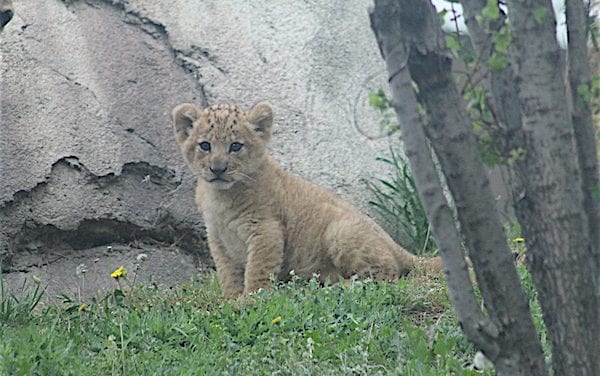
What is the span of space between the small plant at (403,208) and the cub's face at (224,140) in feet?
5.56

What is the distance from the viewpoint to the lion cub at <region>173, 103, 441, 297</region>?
21.9 ft

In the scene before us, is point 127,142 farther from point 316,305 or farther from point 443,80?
point 443,80

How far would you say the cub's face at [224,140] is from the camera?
6672 millimetres

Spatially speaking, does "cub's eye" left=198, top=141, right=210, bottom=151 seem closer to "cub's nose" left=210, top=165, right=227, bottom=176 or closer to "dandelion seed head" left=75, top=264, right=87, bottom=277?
"cub's nose" left=210, top=165, right=227, bottom=176

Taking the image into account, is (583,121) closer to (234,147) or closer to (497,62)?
(497,62)

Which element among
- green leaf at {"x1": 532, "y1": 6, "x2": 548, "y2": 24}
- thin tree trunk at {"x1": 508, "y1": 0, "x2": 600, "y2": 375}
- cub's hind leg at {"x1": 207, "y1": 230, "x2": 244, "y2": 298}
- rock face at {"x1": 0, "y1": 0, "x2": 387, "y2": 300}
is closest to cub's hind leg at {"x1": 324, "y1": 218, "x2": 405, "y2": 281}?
cub's hind leg at {"x1": 207, "y1": 230, "x2": 244, "y2": 298}

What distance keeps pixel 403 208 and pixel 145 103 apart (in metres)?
2.26

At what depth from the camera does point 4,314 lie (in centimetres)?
532

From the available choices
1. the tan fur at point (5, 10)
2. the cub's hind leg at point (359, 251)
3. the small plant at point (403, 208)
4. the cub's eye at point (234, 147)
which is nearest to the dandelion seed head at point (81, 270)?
the cub's eye at point (234, 147)

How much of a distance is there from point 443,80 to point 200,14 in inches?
236

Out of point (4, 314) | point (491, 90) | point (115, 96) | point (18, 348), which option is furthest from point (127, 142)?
point (491, 90)

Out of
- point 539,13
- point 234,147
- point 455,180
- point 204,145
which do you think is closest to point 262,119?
point 234,147

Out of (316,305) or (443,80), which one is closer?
(443,80)

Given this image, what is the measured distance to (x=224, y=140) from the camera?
6707 mm
